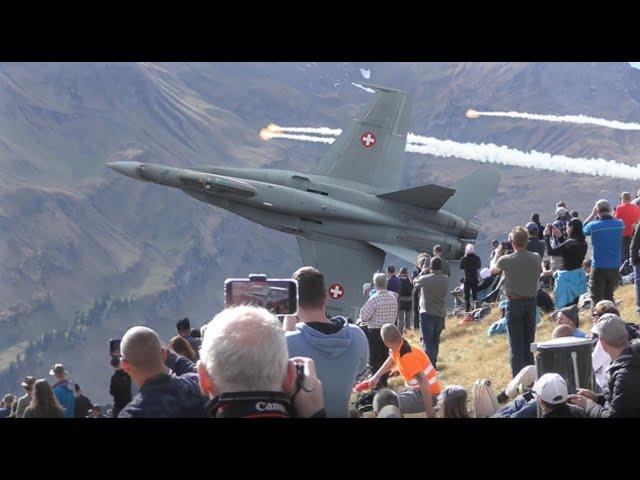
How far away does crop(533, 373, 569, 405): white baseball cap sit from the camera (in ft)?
24.4

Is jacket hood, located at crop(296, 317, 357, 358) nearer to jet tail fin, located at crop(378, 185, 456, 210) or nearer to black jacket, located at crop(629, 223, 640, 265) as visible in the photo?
black jacket, located at crop(629, 223, 640, 265)

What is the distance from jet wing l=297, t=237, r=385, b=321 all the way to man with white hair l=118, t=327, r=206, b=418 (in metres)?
23.0

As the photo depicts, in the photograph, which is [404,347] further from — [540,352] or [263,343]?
[263,343]

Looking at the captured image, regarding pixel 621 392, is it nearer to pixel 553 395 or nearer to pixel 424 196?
pixel 553 395

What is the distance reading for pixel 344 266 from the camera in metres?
29.7

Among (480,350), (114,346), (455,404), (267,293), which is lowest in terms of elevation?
(455,404)

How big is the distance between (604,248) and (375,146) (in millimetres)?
16411

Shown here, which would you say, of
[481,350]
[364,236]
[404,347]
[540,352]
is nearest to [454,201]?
[364,236]

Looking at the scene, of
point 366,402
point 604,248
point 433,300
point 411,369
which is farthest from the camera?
point 433,300

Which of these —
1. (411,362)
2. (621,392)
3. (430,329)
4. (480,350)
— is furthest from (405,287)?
(621,392)

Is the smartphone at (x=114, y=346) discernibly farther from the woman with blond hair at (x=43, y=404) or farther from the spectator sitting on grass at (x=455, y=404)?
the spectator sitting on grass at (x=455, y=404)

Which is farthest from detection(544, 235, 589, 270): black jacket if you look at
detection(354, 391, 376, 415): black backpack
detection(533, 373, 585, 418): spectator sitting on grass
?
detection(533, 373, 585, 418): spectator sitting on grass
